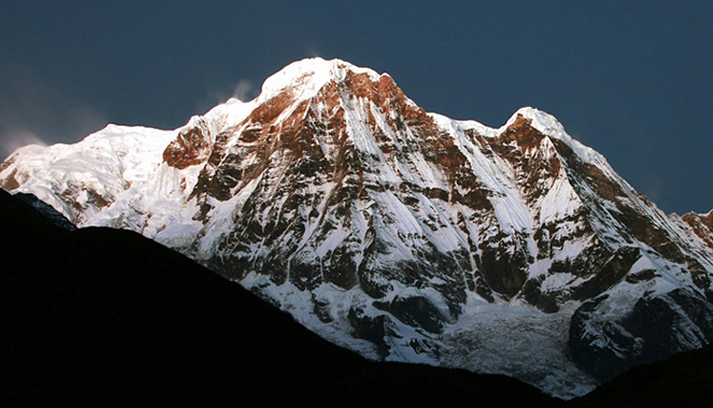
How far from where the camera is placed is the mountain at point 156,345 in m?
67.8

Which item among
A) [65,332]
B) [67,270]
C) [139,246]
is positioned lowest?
[65,332]

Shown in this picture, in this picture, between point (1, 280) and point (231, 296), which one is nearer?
point (1, 280)

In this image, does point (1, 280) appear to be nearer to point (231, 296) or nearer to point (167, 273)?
point (167, 273)

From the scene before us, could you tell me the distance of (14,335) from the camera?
232 feet

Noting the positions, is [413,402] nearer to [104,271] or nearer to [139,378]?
[139,378]

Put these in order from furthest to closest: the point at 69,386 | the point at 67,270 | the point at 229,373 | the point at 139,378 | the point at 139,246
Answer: the point at 139,246 < the point at 67,270 < the point at 229,373 < the point at 139,378 < the point at 69,386

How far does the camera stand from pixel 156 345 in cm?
7525

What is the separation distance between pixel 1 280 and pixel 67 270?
685cm

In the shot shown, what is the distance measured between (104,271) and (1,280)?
990 centimetres

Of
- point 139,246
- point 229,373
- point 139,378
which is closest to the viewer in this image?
point 139,378

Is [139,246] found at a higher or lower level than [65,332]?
higher

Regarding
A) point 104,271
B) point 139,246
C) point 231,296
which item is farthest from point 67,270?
point 231,296

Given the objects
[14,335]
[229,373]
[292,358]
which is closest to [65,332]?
[14,335]

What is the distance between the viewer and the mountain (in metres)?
67.8
